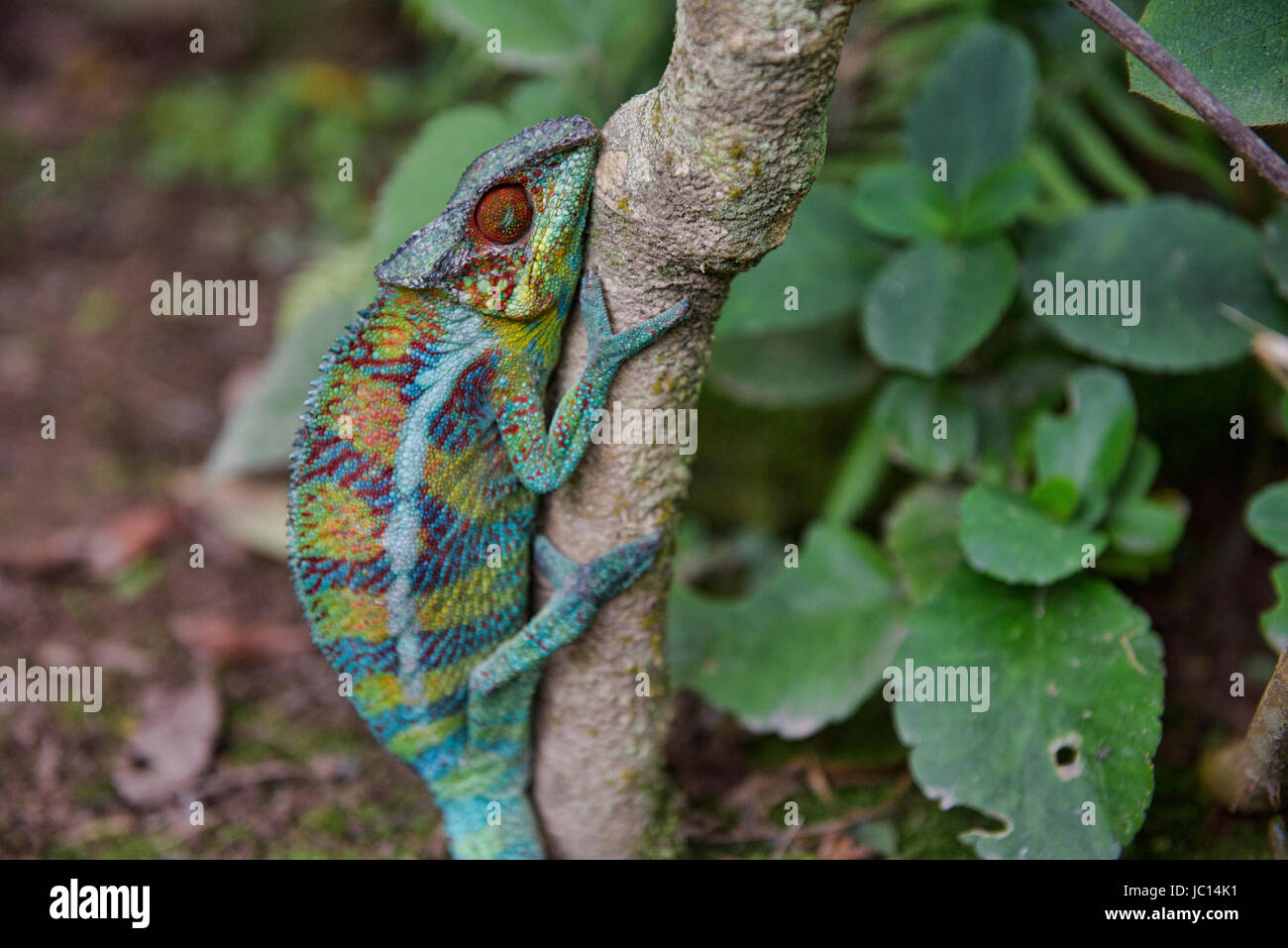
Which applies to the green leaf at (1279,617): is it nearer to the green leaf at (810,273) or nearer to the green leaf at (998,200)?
the green leaf at (998,200)

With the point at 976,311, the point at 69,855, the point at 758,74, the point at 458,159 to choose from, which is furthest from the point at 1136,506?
the point at 69,855

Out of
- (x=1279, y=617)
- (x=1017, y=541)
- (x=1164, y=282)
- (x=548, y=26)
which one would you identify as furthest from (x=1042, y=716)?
(x=548, y=26)

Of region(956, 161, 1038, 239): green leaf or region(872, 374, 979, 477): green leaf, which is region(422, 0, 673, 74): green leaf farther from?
region(872, 374, 979, 477): green leaf

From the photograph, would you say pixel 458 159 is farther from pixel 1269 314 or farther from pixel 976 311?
pixel 1269 314

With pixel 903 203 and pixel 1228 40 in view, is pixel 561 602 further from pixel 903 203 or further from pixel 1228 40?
pixel 1228 40

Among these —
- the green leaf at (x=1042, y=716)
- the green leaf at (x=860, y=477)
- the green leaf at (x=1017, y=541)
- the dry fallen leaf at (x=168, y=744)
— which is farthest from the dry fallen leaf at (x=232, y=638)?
the green leaf at (x=1017, y=541)

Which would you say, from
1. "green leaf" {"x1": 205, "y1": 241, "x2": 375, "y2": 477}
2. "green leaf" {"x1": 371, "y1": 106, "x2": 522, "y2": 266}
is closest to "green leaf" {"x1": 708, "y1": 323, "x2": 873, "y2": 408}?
"green leaf" {"x1": 371, "y1": 106, "x2": 522, "y2": 266}
